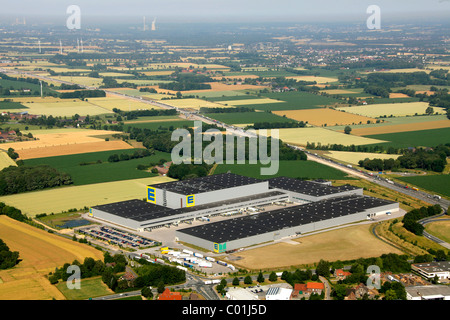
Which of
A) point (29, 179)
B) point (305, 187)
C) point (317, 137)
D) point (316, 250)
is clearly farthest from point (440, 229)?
point (317, 137)

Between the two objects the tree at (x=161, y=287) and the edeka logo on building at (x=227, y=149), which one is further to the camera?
the edeka logo on building at (x=227, y=149)

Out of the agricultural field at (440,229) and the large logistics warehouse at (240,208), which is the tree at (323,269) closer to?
the large logistics warehouse at (240,208)

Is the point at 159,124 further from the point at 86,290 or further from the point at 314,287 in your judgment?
the point at 314,287

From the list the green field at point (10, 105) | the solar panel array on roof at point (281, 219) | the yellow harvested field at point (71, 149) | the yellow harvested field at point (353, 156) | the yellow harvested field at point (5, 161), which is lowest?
the yellow harvested field at point (353, 156)

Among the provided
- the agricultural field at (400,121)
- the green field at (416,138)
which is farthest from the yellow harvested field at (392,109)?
the green field at (416,138)

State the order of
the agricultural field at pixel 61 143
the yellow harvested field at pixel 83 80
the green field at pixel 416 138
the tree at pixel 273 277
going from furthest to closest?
1. the yellow harvested field at pixel 83 80
2. the green field at pixel 416 138
3. the agricultural field at pixel 61 143
4. the tree at pixel 273 277

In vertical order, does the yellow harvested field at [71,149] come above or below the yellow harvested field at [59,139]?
below

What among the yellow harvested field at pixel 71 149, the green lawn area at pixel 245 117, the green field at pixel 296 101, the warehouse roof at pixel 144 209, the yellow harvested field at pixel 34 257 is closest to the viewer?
the yellow harvested field at pixel 34 257

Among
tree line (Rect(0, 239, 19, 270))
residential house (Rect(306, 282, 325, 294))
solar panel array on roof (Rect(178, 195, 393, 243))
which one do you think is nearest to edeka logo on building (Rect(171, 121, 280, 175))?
solar panel array on roof (Rect(178, 195, 393, 243))
